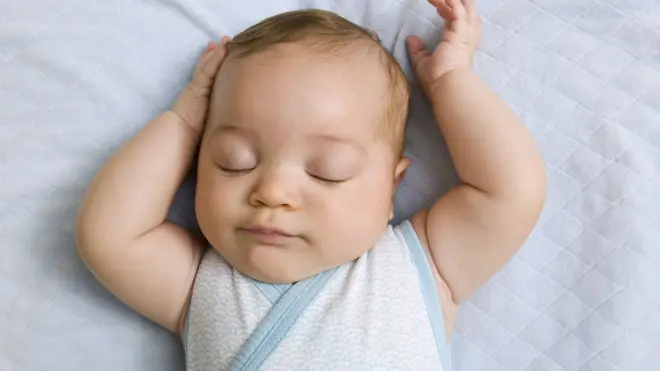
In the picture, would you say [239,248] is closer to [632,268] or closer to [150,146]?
[150,146]

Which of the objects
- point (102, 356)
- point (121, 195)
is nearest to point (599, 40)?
point (121, 195)

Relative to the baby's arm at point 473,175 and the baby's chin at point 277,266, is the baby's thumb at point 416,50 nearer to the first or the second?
the baby's arm at point 473,175

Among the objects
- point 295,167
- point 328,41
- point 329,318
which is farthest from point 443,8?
point 329,318

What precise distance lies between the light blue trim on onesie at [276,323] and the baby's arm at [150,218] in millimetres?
139

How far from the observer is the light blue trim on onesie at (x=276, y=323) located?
3.79ft

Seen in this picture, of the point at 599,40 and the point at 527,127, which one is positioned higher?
the point at 599,40

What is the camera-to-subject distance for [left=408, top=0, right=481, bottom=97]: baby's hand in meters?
1.26

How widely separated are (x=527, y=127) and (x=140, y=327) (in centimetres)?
62

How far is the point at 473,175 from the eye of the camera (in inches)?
48.1

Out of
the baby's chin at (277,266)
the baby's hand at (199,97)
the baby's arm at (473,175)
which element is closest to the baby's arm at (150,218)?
the baby's hand at (199,97)

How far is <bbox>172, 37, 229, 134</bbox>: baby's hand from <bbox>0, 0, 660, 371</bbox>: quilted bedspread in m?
0.06

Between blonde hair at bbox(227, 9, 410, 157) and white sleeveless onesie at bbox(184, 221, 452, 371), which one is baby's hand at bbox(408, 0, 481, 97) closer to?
blonde hair at bbox(227, 9, 410, 157)

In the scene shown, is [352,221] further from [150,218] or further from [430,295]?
[150,218]

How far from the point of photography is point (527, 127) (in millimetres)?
1289
